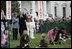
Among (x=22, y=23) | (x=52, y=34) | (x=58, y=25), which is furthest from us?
(x=58, y=25)

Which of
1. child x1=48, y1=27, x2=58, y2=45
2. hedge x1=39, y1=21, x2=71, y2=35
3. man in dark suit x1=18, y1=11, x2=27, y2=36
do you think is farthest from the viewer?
hedge x1=39, y1=21, x2=71, y2=35

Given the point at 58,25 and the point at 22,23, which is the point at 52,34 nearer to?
the point at 22,23

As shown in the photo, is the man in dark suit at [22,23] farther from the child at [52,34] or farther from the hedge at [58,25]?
the hedge at [58,25]

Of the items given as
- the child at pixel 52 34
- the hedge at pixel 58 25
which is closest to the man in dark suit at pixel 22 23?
the child at pixel 52 34

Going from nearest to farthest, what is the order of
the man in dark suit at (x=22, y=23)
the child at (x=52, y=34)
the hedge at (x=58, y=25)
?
1. the child at (x=52, y=34)
2. the man in dark suit at (x=22, y=23)
3. the hedge at (x=58, y=25)

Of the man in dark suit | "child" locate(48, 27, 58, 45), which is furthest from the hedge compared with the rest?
the man in dark suit

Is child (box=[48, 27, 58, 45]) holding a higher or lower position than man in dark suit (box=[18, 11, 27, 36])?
lower

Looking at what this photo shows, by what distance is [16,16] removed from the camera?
1599cm

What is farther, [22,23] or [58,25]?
[58,25]

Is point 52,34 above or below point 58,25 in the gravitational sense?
below

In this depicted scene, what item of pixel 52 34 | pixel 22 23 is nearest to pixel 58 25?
pixel 22 23

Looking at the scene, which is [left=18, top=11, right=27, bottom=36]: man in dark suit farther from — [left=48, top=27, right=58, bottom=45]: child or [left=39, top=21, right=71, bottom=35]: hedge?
[left=39, top=21, right=71, bottom=35]: hedge

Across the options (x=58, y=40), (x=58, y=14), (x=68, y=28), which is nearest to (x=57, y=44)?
(x=58, y=40)

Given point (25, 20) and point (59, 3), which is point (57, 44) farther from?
point (59, 3)
